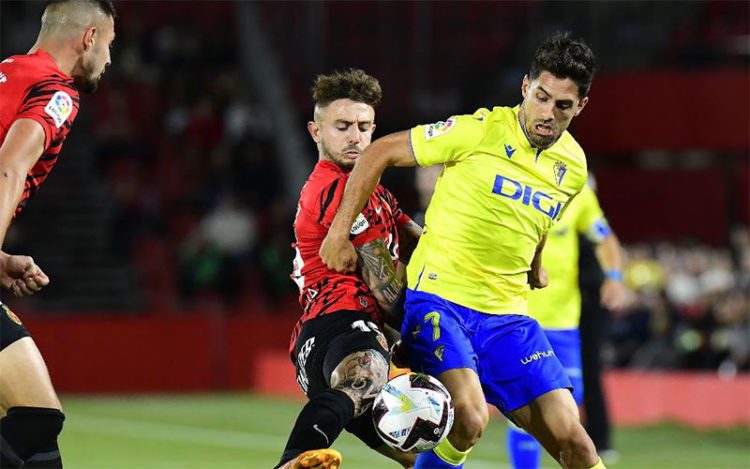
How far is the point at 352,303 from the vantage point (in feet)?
21.5

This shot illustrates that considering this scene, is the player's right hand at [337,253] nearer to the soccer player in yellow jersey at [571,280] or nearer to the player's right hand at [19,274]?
the player's right hand at [19,274]

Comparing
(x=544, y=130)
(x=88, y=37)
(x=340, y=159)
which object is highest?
(x=88, y=37)

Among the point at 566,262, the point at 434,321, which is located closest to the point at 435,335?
the point at 434,321

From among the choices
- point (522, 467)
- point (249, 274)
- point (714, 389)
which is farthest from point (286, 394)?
point (522, 467)

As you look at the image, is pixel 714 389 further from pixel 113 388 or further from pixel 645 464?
pixel 113 388

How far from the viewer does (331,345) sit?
640cm

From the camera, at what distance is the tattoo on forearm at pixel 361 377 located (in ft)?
20.4

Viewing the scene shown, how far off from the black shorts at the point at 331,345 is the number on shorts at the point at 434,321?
0.75 ft

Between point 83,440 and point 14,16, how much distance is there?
424 inches

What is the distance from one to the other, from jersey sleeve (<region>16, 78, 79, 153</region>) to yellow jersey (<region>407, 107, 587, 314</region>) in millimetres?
1600

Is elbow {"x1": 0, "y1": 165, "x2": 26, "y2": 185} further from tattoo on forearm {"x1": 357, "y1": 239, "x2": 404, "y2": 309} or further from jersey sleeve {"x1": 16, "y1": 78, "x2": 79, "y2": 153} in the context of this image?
tattoo on forearm {"x1": 357, "y1": 239, "x2": 404, "y2": 309}

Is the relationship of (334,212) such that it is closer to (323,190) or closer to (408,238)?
(323,190)

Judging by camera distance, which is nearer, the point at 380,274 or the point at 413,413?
the point at 413,413

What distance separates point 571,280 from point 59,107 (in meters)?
4.76
